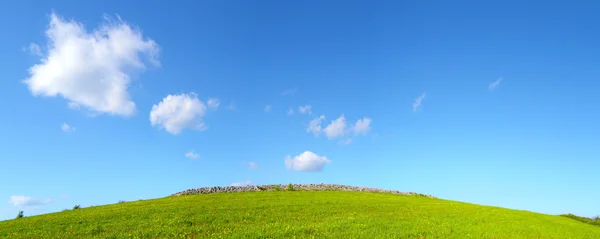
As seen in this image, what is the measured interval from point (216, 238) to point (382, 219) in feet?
47.7

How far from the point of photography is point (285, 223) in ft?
86.4

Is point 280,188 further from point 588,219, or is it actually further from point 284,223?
point 588,219

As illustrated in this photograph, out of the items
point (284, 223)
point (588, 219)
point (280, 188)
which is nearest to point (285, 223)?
point (284, 223)

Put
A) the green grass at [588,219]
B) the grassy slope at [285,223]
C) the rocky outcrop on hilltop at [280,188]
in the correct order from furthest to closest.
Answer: the green grass at [588,219] < the rocky outcrop on hilltop at [280,188] < the grassy slope at [285,223]

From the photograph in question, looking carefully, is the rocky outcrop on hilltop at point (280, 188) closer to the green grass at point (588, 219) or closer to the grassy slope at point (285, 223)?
the grassy slope at point (285, 223)

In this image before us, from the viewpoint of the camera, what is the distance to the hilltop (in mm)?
24016

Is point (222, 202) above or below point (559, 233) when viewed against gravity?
above

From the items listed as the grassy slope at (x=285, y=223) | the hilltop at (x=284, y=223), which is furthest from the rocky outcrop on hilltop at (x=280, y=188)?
the grassy slope at (x=285, y=223)

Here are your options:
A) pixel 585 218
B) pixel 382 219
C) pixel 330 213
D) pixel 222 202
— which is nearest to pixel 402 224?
pixel 382 219

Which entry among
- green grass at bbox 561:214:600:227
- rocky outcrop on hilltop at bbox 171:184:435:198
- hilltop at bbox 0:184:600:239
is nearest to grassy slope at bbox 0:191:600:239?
hilltop at bbox 0:184:600:239

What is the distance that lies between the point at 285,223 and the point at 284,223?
0.08 metres

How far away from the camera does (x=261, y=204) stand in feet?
117

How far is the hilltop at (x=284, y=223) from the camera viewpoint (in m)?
24.0

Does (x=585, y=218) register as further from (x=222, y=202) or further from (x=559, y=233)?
(x=222, y=202)
